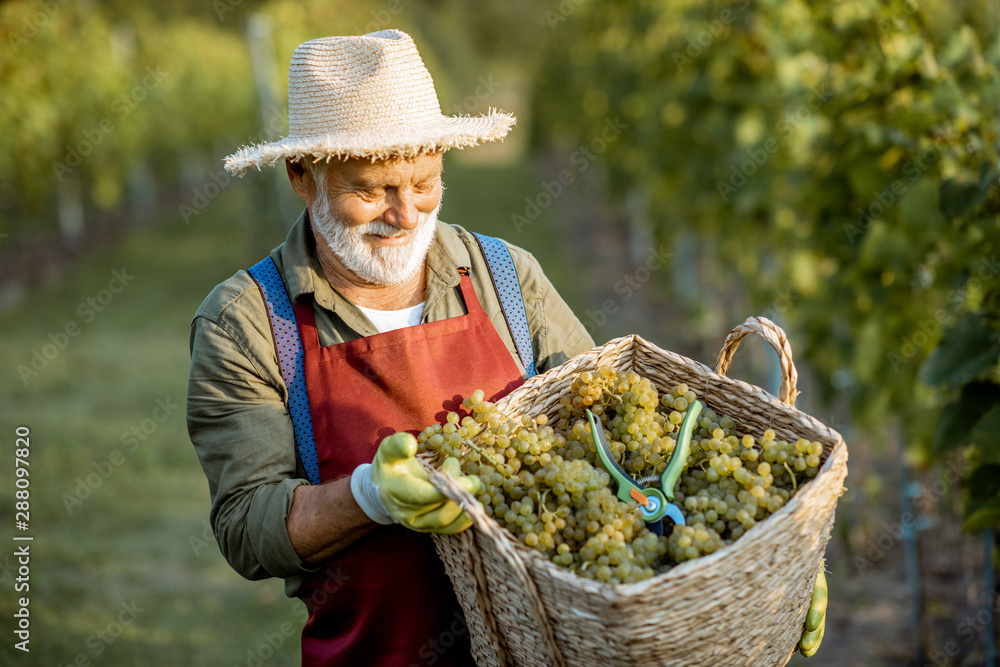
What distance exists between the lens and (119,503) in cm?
509

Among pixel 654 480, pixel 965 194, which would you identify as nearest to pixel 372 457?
pixel 654 480

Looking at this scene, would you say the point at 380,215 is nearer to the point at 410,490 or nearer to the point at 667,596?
the point at 410,490

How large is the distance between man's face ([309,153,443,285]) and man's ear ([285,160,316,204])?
0.17 feet

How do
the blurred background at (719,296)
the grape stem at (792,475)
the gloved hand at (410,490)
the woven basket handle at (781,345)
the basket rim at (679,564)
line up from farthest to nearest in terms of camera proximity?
the blurred background at (719,296)
the woven basket handle at (781,345)
the grape stem at (792,475)
the gloved hand at (410,490)
the basket rim at (679,564)

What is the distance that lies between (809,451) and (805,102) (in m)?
2.85

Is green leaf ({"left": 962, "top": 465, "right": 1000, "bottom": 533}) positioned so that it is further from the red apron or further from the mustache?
the mustache

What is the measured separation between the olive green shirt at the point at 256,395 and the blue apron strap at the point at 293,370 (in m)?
0.02

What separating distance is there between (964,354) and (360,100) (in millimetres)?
1784

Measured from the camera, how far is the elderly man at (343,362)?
1639 millimetres

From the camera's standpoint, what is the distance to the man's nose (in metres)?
1.73

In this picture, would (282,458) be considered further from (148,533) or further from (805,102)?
(148,533)

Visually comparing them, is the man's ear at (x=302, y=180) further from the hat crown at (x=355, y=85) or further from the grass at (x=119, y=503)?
the grass at (x=119, y=503)

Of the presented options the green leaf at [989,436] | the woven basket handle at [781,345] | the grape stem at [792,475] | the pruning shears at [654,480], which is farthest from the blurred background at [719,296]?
the pruning shears at [654,480]

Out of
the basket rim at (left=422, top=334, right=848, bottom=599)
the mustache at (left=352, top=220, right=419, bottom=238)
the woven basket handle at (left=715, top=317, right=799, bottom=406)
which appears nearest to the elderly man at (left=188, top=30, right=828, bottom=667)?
the mustache at (left=352, top=220, right=419, bottom=238)
